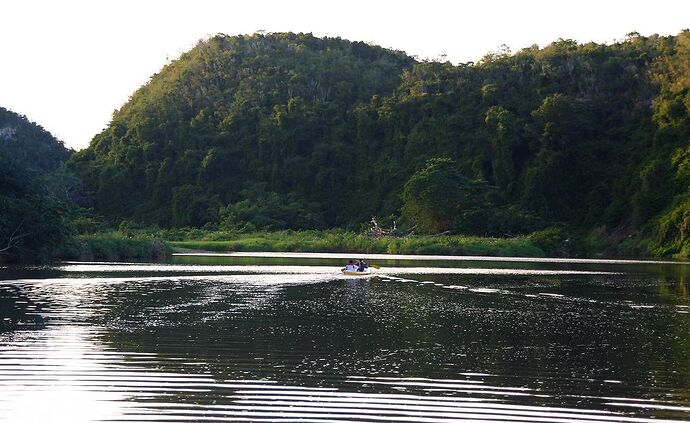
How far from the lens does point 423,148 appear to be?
97.1 m

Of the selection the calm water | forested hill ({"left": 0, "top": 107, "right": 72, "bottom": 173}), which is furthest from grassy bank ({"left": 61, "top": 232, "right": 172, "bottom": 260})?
forested hill ({"left": 0, "top": 107, "right": 72, "bottom": 173})

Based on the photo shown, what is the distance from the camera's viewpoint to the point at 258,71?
380ft

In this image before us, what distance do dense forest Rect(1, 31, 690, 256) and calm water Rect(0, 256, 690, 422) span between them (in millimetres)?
44970

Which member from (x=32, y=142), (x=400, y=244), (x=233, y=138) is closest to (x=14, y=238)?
(x=400, y=244)

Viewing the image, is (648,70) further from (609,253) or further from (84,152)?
(84,152)

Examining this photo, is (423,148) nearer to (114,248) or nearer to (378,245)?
(378,245)

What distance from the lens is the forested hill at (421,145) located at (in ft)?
273

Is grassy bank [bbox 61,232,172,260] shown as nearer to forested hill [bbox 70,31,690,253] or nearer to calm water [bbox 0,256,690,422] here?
calm water [bbox 0,256,690,422]

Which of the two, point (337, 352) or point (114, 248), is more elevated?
point (114, 248)

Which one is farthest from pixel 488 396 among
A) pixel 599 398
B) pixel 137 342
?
pixel 137 342

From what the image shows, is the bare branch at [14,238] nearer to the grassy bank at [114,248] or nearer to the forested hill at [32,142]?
the grassy bank at [114,248]

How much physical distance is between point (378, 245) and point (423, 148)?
25.3m

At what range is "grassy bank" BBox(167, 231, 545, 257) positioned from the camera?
238 feet

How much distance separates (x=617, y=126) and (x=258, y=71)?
4174 cm
